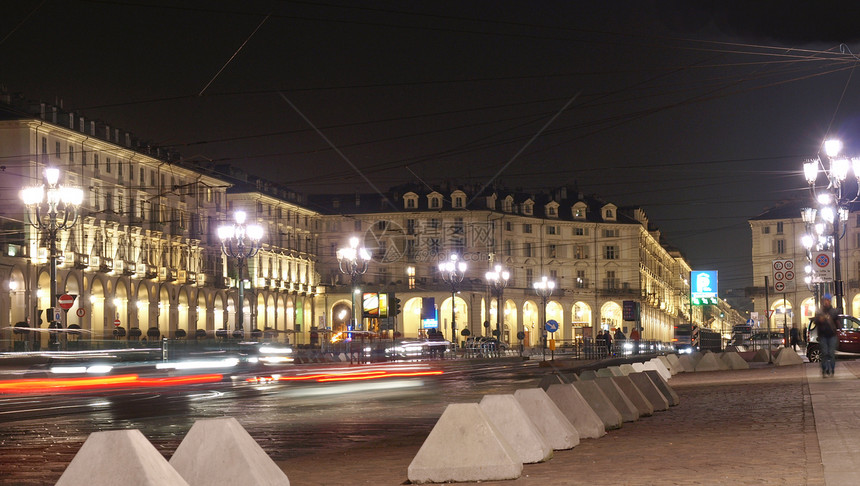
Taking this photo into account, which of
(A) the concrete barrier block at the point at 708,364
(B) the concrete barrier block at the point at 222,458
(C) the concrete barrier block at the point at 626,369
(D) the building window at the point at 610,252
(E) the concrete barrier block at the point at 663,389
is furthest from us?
(D) the building window at the point at 610,252

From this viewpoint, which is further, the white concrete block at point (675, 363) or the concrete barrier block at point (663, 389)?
the white concrete block at point (675, 363)

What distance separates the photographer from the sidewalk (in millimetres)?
8789

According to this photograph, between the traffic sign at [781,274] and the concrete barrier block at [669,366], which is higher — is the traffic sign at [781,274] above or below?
above

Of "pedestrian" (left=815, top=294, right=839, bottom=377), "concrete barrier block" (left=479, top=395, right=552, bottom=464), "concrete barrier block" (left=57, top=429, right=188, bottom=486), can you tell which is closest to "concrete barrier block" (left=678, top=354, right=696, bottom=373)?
"pedestrian" (left=815, top=294, right=839, bottom=377)

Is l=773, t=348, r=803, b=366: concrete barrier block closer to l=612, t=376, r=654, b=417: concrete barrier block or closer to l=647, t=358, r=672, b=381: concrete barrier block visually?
l=647, t=358, r=672, b=381: concrete barrier block

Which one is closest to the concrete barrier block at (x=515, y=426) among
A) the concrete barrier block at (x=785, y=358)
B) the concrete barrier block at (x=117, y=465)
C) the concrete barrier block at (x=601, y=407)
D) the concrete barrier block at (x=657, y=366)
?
the concrete barrier block at (x=601, y=407)

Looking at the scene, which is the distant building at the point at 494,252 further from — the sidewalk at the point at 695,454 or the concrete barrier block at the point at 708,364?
the sidewalk at the point at 695,454

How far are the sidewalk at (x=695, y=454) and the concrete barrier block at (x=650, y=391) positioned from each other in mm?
238

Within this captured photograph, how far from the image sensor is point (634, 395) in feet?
50.7

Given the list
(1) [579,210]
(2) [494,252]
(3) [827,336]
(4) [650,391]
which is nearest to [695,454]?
(4) [650,391]

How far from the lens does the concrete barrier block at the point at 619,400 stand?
46.9 feet

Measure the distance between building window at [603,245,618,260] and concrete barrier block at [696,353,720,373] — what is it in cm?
9388

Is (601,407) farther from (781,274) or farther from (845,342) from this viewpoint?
(845,342)

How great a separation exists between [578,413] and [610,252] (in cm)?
11744
